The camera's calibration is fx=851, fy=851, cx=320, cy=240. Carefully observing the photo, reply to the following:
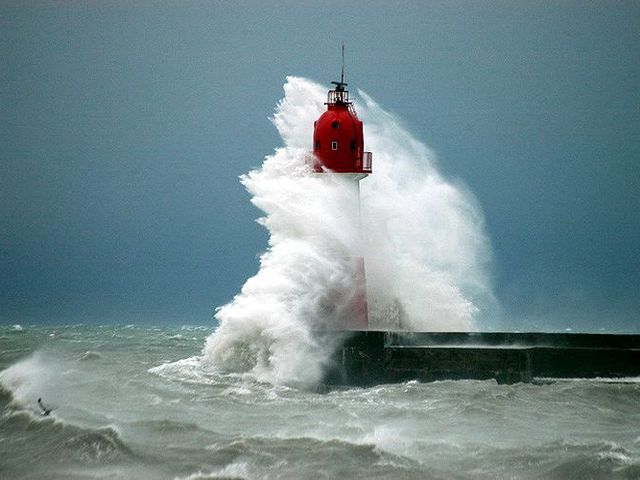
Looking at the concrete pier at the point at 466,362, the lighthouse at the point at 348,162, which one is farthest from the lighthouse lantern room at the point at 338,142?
the concrete pier at the point at 466,362

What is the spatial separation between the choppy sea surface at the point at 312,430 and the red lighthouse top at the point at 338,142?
5.62 m

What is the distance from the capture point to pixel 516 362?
52.1 feet

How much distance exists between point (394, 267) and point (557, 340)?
19.7 feet

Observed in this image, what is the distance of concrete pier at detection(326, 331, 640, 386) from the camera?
15.9 m

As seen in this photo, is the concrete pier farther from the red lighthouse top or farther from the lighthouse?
the red lighthouse top

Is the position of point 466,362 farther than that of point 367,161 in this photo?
No

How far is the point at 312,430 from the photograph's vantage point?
37.0 feet

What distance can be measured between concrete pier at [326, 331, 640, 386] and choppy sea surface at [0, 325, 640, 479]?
33cm

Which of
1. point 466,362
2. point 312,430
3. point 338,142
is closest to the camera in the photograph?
point 312,430

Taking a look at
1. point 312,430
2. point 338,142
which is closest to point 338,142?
point 338,142

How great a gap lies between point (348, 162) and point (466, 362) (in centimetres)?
569

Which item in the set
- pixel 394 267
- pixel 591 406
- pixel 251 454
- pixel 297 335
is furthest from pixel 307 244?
pixel 251 454

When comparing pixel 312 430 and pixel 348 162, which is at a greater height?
pixel 348 162

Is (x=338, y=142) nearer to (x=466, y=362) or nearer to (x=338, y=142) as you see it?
(x=338, y=142)
